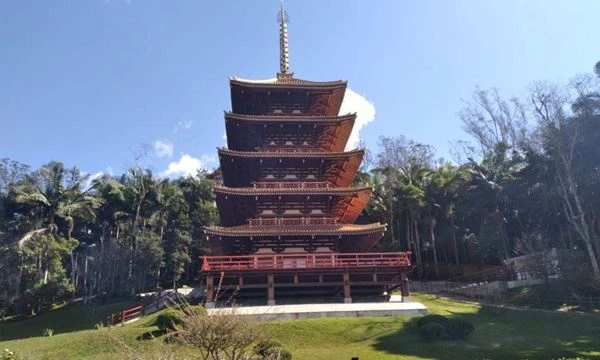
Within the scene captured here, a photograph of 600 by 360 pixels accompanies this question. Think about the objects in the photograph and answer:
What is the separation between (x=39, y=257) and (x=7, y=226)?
7.08 meters

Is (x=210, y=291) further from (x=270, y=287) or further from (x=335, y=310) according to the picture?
(x=335, y=310)

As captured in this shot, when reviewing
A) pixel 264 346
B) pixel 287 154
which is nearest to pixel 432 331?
pixel 264 346

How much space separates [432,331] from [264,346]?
25.3 ft

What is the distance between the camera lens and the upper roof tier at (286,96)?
106 feet

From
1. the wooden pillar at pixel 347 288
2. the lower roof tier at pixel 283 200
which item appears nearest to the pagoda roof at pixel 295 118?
the lower roof tier at pixel 283 200

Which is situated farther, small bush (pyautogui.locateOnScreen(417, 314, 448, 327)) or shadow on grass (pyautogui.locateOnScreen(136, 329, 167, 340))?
small bush (pyautogui.locateOnScreen(417, 314, 448, 327))

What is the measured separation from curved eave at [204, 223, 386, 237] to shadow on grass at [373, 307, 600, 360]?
634cm

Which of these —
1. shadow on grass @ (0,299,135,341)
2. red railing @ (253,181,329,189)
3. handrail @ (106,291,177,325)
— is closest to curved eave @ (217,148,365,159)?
red railing @ (253,181,329,189)

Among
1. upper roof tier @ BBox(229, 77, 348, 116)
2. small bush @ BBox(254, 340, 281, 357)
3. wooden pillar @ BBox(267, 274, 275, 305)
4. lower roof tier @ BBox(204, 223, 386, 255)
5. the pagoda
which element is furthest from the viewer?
upper roof tier @ BBox(229, 77, 348, 116)

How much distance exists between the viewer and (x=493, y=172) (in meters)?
43.5

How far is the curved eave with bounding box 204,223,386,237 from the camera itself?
2662 centimetres

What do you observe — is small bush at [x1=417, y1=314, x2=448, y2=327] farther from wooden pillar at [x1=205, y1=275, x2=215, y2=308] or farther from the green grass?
wooden pillar at [x1=205, y1=275, x2=215, y2=308]

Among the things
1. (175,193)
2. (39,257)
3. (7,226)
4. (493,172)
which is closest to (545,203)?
(493,172)

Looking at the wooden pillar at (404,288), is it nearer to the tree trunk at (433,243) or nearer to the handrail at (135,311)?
the handrail at (135,311)
